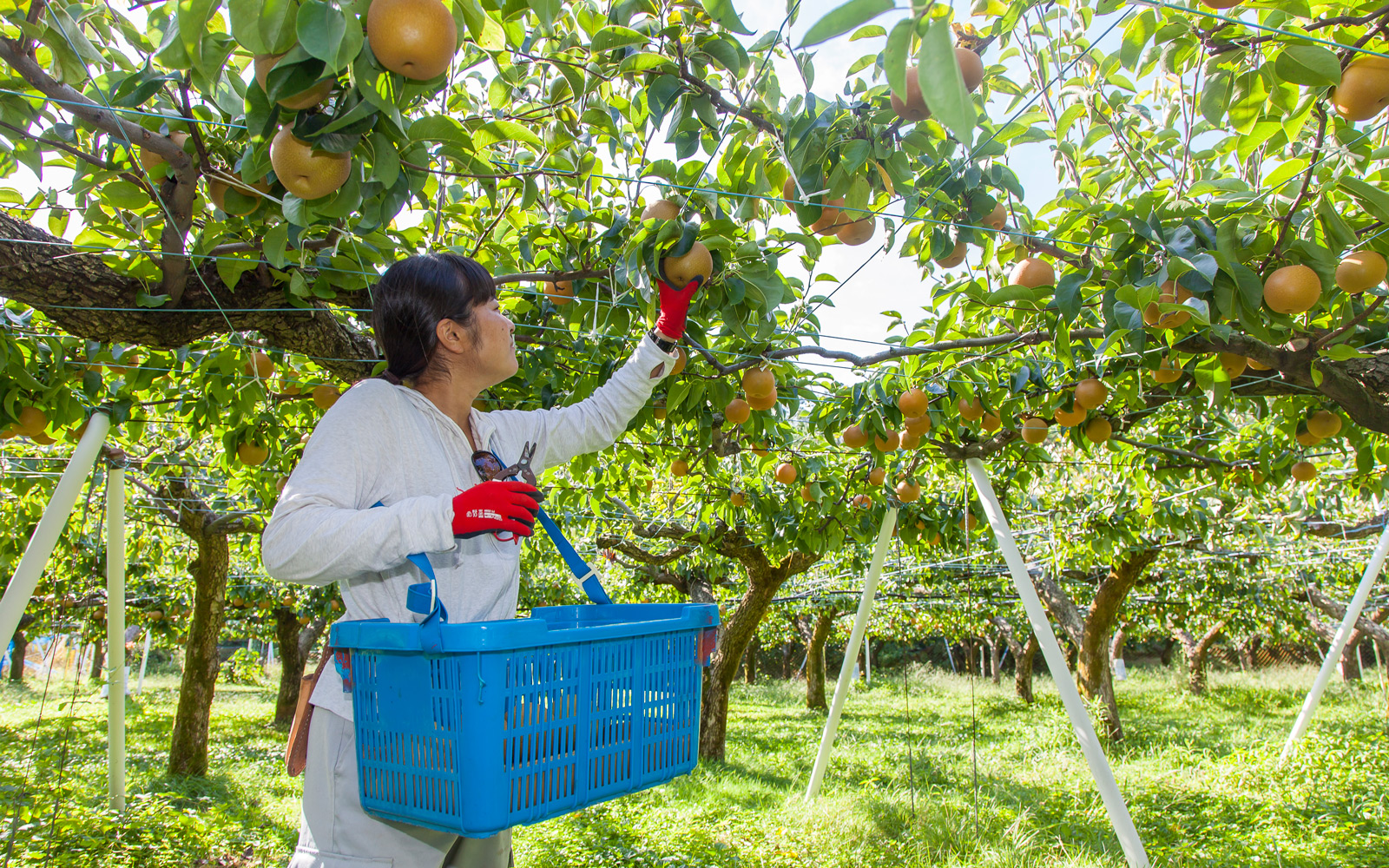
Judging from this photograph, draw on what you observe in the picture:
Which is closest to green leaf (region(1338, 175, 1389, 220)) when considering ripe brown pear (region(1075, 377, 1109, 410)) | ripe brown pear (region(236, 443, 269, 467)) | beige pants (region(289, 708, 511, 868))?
ripe brown pear (region(1075, 377, 1109, 410))

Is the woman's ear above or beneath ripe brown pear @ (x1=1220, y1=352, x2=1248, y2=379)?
beneath

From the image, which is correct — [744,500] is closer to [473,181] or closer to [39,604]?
[473,181]

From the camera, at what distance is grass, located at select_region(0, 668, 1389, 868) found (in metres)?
4.89

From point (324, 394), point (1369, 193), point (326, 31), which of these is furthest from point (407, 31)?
point (324, 394)

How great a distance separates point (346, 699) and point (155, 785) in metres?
7.37

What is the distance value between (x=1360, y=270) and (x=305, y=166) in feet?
6.28

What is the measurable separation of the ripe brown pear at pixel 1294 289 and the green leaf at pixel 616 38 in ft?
4.28

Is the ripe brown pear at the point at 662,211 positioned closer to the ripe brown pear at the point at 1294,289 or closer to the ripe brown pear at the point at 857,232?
the ripe brown pear at the point at 857,232

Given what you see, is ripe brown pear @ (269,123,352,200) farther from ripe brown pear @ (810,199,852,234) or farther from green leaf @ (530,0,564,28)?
ripe brown pear @ (810,199,852,234)

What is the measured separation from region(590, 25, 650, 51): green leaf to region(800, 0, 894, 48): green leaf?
2.38 ft

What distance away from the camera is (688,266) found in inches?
65.2

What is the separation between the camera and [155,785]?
272 inches

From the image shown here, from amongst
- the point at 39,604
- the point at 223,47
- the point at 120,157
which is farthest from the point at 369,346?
the point at 39,604

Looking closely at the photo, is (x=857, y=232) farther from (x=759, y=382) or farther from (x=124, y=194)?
(x=124, y=194)
